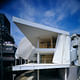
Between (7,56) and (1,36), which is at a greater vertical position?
(1,36)

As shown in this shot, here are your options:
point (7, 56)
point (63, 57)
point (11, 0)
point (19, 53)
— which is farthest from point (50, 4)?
point (19, 53)

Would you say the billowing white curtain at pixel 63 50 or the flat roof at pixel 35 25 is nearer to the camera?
the flat roof at pixel 35 25

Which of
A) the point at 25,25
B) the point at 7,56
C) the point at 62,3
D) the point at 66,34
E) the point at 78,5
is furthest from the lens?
the point at 7,56

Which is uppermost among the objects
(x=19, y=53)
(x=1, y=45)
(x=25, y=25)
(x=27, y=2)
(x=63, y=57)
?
(x=27, y=2)

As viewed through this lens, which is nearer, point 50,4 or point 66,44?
point 50,4

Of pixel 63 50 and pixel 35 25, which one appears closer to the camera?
pixel 35 25

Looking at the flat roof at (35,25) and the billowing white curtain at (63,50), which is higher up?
the flat roof at (35,25)

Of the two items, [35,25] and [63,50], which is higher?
[35,25]

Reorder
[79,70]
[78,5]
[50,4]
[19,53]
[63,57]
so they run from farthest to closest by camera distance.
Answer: [19,53], [79,70], [63,57], [50,4], [78,5]

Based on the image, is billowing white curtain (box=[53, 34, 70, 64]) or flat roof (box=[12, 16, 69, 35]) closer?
flat roof (box=[12, 16, 69, 35])

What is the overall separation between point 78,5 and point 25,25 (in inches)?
152

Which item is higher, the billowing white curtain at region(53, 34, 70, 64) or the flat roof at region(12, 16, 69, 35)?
the flat roof at region(12, 16, 69, 35)

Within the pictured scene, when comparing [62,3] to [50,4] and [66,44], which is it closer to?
[50,4]

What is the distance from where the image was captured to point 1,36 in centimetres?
836
